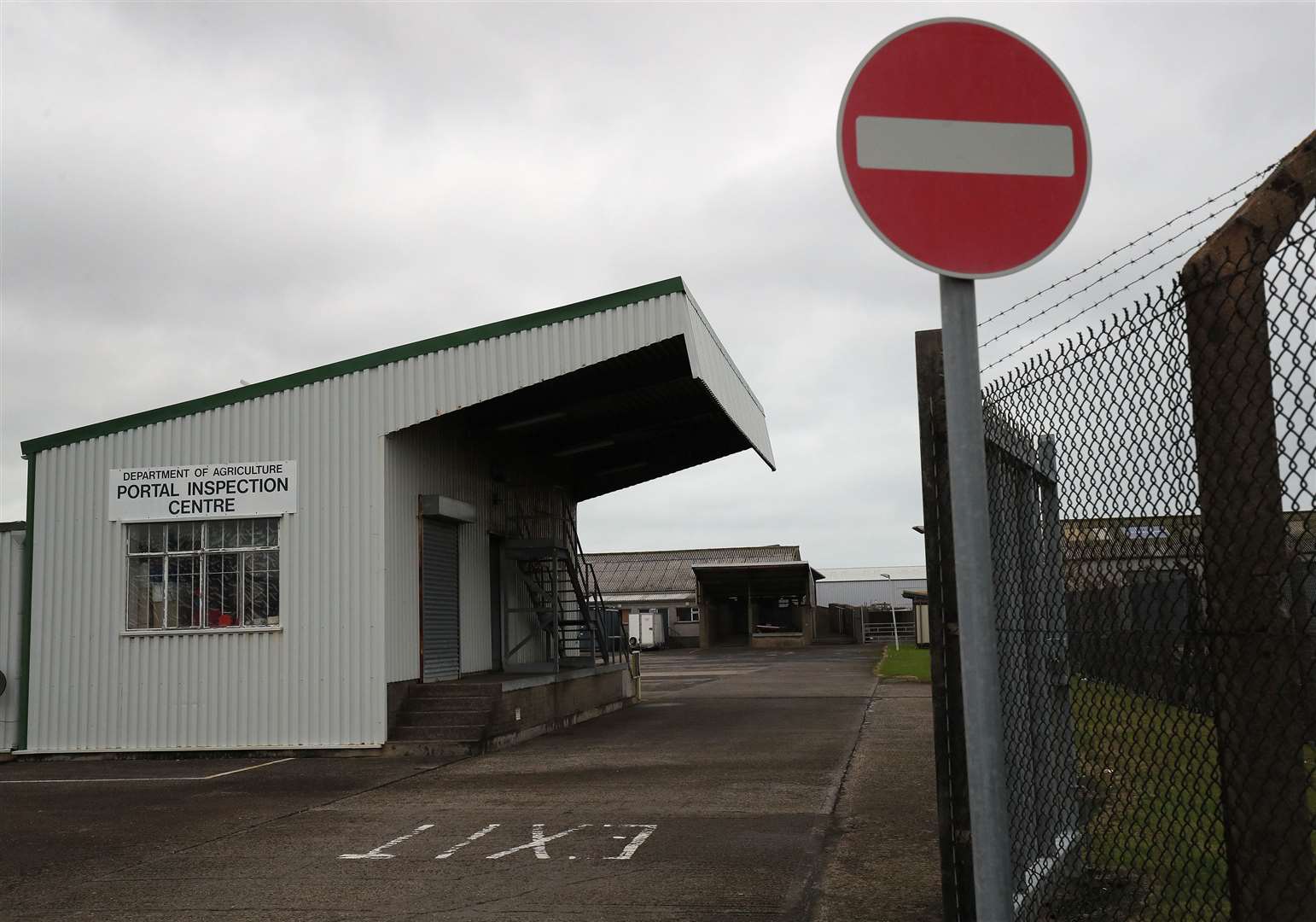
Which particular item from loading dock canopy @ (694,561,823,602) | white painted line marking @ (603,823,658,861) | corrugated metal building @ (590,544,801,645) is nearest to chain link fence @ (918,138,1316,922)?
white painted line marking @ (603,823,658,861)

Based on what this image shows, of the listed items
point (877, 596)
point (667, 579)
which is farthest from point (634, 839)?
point (877, 596)

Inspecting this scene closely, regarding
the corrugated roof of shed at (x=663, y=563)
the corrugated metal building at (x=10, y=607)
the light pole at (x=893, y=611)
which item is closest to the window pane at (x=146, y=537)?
the corrugated metal building at (x=10, y=607)

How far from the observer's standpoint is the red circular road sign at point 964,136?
115 inches

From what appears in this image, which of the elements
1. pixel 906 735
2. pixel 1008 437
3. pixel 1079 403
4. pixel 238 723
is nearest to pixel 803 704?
pixel 906 735

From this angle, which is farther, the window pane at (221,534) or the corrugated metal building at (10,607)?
the corrugated metal building at (10,607)

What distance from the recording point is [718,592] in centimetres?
5741

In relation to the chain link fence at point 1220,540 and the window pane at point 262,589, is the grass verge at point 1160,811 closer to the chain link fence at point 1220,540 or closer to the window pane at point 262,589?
the chain link fence at point 1220,540

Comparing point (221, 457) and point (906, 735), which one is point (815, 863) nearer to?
point (906, 735)

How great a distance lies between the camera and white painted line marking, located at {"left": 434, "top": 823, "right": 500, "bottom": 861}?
8.19 metres

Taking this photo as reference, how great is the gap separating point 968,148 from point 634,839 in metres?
6.70

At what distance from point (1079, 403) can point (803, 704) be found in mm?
16755

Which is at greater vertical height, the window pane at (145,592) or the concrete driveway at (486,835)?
the window pane at (145,592)

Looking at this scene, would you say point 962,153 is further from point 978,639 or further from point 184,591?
point 184,591

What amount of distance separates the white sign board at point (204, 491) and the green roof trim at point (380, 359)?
2.16ft
